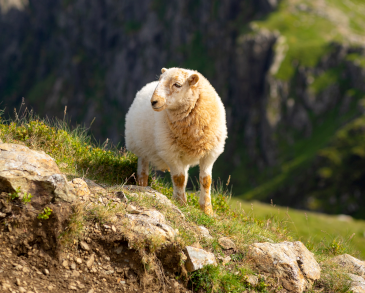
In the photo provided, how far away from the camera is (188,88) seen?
9039 millimetres

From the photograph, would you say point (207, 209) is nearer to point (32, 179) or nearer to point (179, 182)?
point (179, 182)

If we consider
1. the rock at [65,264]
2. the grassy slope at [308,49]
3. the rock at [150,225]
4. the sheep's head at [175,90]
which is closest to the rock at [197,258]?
the rock at [150,225]

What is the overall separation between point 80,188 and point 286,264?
4.28 meters

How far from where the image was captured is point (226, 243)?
7504 millimetres

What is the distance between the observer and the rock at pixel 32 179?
6340 millimetres

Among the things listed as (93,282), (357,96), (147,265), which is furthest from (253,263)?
(357,96)

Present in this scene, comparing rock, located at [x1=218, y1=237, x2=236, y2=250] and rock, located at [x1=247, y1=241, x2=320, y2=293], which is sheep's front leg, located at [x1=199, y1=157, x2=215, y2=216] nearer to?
rock, located at [x1=218, y1=237, x2=236, y2=250]

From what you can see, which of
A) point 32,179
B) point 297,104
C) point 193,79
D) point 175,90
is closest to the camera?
point 32,179

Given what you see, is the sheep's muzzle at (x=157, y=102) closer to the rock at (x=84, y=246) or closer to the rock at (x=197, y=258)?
the rock at (x=197, y=258)

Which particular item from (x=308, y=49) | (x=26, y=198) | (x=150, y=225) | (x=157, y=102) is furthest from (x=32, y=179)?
(x=308, y=49)

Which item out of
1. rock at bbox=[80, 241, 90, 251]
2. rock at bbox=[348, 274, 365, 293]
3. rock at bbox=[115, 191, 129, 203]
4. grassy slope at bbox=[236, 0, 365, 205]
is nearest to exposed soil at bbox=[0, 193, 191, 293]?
rock at bbox=[80, 241, 90, 251]

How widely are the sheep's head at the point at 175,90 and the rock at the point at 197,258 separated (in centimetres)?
326

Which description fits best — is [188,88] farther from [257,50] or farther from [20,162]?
[257,50]

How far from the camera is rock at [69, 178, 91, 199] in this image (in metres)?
7.06
